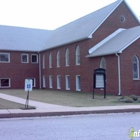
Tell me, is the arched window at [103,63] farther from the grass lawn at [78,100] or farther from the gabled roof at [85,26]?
the grass lawn at [78,100]

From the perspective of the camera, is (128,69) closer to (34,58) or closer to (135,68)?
(135,68)

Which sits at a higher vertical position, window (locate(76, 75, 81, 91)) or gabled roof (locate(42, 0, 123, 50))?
gabled roof (locate(42, 0, 123, 50))

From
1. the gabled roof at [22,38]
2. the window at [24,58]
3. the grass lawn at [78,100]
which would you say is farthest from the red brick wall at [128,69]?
the window at [24,58]

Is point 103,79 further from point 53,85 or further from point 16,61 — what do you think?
point 16,61

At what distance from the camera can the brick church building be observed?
88.8 feet

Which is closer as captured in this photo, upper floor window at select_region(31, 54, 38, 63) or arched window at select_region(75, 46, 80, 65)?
arched window at select_region(75, 46, 80, 65)

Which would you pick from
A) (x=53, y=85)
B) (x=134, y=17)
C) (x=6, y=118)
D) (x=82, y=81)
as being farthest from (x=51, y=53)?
(x=6, y=118)

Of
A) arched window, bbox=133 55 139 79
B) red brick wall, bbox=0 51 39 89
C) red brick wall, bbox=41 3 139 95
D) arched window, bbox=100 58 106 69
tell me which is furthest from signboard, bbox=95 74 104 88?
red brick wall, bbox=0 51 39 89

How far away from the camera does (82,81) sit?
106 ft

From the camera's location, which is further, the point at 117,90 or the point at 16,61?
the point at 16,61

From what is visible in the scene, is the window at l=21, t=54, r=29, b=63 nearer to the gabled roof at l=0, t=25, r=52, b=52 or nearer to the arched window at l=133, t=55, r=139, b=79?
the gabled roof at l=0, t=25, r=52, b=52

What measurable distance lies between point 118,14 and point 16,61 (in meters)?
16.8

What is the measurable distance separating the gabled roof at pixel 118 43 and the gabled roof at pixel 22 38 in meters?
14.6

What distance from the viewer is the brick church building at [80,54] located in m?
27.1
